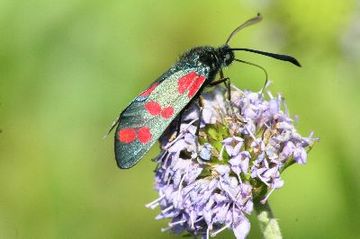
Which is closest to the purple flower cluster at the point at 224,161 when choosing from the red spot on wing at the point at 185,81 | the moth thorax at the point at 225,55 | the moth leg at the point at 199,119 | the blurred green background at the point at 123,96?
the moth leg at the point at 199,119

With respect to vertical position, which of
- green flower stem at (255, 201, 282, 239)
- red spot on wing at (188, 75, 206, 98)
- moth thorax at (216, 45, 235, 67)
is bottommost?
green flower stem at (255, 201, 282, 239)

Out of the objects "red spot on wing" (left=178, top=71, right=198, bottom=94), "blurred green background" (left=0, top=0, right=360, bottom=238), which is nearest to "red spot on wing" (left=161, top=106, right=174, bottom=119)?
"red spot on wing" (left=178, top=71, right=198, bottom=94)

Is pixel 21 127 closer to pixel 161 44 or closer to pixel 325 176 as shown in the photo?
pixel 161 44

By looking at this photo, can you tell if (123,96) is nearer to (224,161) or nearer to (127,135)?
(127,135)

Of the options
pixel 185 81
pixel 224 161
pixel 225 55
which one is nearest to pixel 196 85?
pixel 185 81

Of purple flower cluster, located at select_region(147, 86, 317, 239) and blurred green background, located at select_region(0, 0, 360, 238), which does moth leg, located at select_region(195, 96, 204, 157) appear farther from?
blurred green background, located at select_region(0, 0, 360, 238)

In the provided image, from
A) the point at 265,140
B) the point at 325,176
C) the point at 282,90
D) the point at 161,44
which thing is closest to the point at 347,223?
the point at 325,176
